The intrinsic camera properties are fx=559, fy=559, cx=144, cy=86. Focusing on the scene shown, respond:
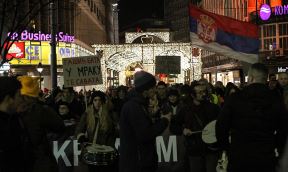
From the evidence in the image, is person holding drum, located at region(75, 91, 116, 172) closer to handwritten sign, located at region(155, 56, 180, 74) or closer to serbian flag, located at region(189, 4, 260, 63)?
serbian flag, located at region(189, 4, 260, 63)

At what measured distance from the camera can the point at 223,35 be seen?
44.4 feet

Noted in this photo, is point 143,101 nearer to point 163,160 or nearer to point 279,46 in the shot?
point 163,160

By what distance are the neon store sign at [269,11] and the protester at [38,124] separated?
57563 millimetres

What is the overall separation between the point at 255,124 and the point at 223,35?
8419 millimetres

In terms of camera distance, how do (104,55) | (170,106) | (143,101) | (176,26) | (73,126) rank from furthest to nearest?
(176,26) < (104,55) < (170,106) < (73,126) < (143,101)

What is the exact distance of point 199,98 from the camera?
829 cm

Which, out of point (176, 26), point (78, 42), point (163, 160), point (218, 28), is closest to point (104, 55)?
point (78, 42)

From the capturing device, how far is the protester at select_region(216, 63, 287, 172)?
528 cm

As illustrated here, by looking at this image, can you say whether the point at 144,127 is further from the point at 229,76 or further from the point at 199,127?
the point at 229,76

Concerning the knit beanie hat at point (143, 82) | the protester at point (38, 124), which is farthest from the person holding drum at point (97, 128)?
the knit beanie hat at point (143, 82)

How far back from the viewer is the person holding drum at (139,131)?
559cm

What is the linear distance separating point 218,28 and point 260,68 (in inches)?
327

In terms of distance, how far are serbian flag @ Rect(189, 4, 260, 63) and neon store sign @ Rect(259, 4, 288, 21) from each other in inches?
1942

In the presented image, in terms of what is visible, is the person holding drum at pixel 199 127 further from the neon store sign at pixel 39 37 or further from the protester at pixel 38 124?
the neon store sign at pixel 39 37
